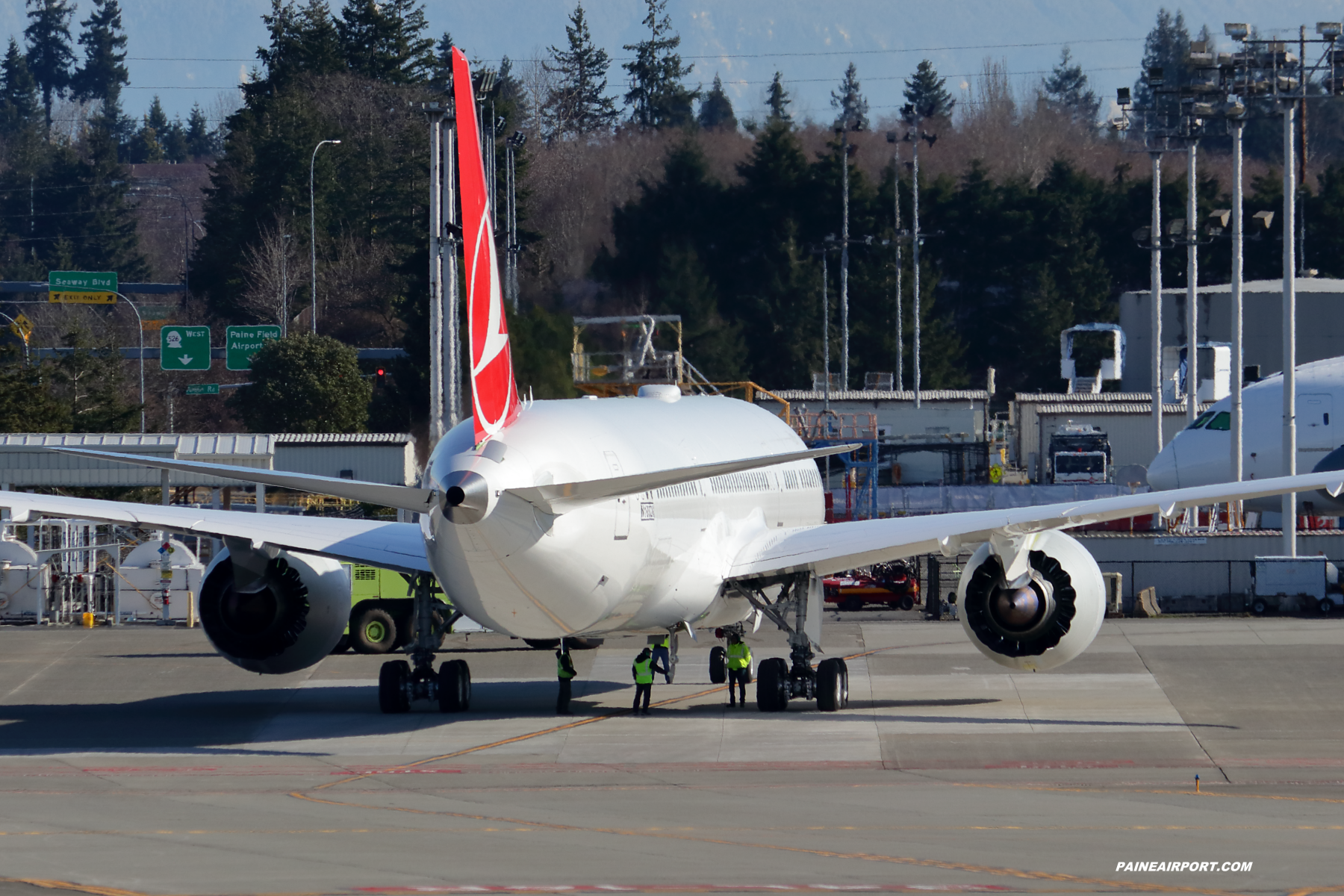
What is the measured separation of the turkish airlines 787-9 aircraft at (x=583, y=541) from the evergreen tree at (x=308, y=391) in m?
50.3

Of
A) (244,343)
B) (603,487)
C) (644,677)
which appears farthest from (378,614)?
(244,343)

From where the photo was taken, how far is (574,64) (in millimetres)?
149125

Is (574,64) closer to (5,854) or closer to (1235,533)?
(1235,533)

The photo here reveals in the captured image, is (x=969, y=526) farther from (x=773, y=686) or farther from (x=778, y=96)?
Result: (x=778, y=96)

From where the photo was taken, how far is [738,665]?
2711cm

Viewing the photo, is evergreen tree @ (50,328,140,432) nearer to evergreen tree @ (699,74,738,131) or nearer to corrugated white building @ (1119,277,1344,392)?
corrugated white building @ (1119,277,1344,392)

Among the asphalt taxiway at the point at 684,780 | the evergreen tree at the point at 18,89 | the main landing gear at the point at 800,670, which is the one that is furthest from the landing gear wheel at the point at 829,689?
the evergreen tree at the point at 18,89

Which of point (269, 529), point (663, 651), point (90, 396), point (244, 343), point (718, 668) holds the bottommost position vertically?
point (718, 668)

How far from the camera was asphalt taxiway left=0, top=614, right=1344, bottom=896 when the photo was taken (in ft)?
49.8

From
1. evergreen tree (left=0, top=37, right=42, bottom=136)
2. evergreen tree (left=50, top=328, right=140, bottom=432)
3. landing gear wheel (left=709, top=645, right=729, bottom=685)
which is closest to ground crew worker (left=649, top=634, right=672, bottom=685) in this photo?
landing gear wheel (left=709, top=645, right=729, bottom=685)

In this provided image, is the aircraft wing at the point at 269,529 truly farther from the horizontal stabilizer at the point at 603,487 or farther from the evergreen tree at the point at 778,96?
the evergreen tree at the point at 778,96

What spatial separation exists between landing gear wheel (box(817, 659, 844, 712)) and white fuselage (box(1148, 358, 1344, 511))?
23.6m

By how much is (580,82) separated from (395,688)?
12661 centimetres

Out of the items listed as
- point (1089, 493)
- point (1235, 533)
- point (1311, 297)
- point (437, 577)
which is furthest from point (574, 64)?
point (437, 577)
